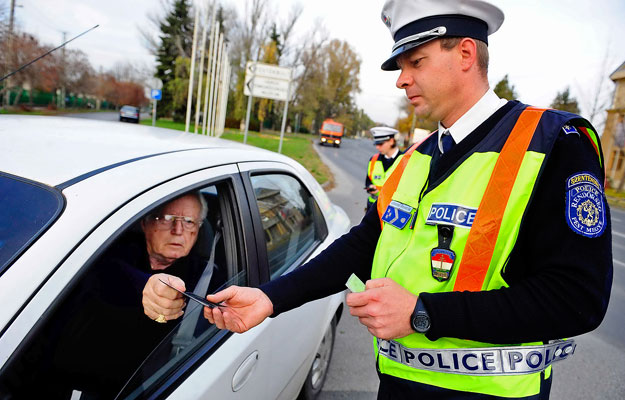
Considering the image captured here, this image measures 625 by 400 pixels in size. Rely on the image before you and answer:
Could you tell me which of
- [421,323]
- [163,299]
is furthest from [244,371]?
[421,323]

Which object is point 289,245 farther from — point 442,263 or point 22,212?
point 22,212

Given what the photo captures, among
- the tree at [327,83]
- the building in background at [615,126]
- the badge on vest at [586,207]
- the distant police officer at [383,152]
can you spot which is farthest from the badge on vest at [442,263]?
the tree at [327,83]

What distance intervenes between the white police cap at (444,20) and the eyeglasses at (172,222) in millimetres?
1067

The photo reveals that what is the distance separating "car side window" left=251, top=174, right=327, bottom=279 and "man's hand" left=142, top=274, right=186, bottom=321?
24.0 inches

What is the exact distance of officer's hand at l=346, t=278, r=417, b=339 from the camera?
2.99ft

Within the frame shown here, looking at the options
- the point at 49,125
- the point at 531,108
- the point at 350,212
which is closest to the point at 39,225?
the point at 49,125

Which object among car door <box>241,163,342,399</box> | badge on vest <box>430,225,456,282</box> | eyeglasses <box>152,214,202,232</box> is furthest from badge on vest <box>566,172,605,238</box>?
eyeglasses <box>152,214,202,232</box>

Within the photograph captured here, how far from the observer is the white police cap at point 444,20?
1097 millimetres

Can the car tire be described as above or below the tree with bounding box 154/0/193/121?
below

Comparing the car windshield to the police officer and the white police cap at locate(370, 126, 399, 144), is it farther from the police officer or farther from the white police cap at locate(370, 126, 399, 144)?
the white police cap at locate(370, 126, 399, 144)

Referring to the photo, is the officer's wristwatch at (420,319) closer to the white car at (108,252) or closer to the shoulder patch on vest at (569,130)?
the shoulder patch on vest at (569,130)

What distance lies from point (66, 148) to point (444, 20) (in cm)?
128

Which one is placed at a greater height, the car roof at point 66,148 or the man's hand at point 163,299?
the car roof at point 66,148

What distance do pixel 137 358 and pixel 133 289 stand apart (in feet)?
0.81
